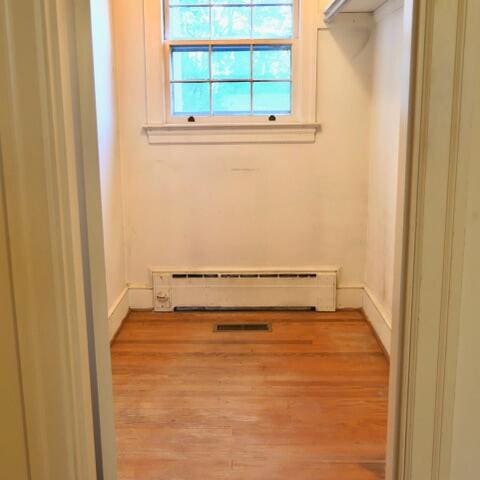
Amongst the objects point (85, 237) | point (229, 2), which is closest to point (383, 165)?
point (229, 2)

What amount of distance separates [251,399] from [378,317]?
111 centimetres

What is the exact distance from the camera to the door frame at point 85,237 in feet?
3.51

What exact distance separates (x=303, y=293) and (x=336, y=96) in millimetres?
1369

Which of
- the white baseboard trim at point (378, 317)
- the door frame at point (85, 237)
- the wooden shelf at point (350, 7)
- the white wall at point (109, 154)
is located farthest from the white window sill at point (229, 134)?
the door frame at point (85, 237)

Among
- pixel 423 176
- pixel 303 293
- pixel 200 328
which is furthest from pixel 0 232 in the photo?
pixel 303 293

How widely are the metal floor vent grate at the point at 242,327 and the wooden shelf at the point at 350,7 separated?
2.02m

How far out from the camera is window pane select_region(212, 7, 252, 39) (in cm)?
A: 347

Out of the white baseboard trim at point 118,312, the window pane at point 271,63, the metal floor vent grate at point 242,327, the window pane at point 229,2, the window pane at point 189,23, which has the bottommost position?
the metal floor vent grate at point 242,327

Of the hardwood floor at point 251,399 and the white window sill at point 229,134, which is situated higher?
the white window sill at point 229,134

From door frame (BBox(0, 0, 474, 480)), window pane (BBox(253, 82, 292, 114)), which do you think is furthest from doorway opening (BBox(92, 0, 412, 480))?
door frame (BBox(0, 0, 474, 480))

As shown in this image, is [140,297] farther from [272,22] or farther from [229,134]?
[272,22]

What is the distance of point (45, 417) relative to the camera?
3.90 feet

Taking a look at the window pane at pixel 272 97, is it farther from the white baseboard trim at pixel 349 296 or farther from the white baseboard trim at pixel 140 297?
the white baseboard trim at pixel 140 297

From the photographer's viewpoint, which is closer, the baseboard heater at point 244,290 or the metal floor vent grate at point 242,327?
the metal floor vent grate at point 242,327
